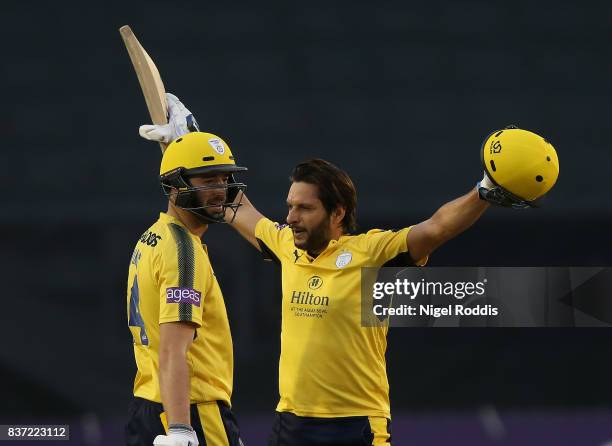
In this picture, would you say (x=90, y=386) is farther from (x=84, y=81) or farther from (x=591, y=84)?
(x=591, y=84)

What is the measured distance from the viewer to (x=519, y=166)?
344 centimetres

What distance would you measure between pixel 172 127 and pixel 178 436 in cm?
146

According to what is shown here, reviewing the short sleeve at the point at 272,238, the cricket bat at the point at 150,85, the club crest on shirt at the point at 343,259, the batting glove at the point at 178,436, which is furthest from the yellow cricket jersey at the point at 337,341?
the cricket bat at the point at 150,85

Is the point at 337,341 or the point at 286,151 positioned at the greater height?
the point at 286,151

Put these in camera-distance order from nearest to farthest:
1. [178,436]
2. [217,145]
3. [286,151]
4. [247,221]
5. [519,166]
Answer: [178,436]
[519,166]
[217,145]
[247,221]
[286,151]

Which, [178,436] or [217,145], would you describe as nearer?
[178,436]

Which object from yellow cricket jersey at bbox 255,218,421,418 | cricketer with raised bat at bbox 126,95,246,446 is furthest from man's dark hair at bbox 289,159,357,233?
cricketer with raised bat at bbox 126,95,246,446

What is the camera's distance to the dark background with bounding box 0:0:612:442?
22.1 ft

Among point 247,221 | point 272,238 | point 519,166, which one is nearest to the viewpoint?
point 519,166

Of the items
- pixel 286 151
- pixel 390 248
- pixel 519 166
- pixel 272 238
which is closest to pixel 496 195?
pixel 519 166

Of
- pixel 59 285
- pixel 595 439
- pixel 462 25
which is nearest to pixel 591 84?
pixel 462 25

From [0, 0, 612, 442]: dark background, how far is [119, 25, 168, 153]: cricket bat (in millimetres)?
2193

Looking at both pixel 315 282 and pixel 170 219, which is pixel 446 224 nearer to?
pixel 315 282

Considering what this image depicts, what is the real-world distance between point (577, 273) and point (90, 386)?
2791mm
